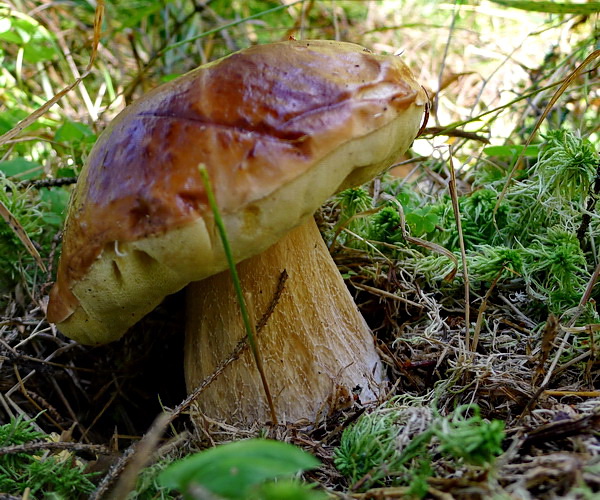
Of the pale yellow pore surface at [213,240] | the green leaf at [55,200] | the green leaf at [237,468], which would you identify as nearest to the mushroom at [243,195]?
the pale yellow pore surface at [213,240]

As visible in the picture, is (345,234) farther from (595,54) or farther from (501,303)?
(595,54)

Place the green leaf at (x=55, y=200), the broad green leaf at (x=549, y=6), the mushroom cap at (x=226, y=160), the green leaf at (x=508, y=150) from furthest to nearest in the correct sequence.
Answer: the green leaf at (x=55, y=200) < the green leaf at (x=508, y=150) < the broad green leaf at (x=549, y=6) < the mushroom cap at (x=226, y=160)

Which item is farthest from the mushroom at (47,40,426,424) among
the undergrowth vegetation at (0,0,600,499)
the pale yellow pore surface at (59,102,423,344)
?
the undergrowth vegetation at (0,0,600,499)

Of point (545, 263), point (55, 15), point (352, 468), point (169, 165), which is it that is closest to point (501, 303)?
point (545, 263)

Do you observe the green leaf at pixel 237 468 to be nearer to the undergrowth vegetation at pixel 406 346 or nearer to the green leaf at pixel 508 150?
the undergrowth vegetation at pixel 406 346

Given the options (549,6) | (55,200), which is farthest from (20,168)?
(549,6)

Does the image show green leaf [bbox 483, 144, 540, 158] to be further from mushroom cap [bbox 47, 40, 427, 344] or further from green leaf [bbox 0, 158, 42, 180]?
green leaf [bbox 0, 158, 42, 180]

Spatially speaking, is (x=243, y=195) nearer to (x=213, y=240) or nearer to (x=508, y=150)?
(x=213, y=240)
